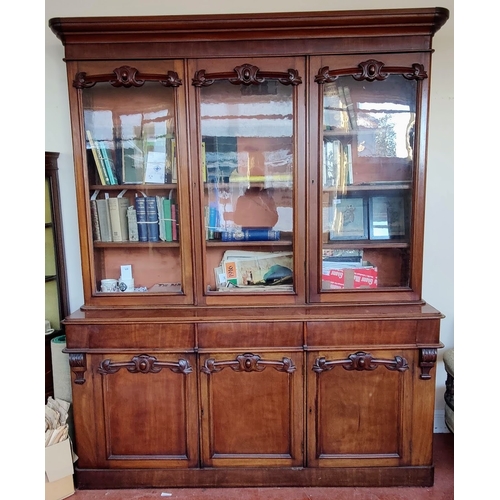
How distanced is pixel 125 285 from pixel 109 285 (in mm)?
82

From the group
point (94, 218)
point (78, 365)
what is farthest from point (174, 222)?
point (78, 365)

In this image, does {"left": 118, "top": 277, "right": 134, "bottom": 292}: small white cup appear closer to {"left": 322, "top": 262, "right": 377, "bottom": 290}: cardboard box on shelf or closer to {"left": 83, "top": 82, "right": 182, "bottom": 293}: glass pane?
{"left": 83, "top": 82, "right": 182, "bottom": 293}: glass pane

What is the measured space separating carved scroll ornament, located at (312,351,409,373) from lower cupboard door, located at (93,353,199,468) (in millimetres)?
622

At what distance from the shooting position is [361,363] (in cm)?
178

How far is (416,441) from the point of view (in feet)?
6.02

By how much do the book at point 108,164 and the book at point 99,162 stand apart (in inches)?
0.6

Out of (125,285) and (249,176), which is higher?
(249,176)

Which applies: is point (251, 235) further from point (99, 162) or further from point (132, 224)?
point (99, 162)

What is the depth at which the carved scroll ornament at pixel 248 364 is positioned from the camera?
1794mm

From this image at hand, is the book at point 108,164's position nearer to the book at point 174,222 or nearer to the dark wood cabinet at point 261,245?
the dark wood cabinet at point 261,245

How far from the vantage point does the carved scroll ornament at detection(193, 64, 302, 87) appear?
1.73 meters
